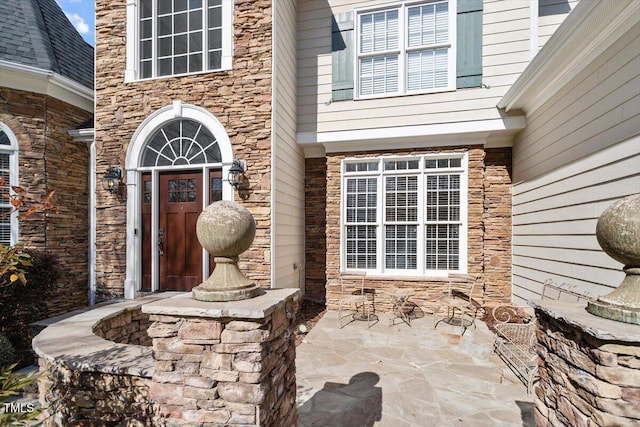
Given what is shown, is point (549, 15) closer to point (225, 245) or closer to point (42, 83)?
point (225, 245)

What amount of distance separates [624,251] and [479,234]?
4.02 meters

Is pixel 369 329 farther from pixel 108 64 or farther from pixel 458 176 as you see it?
pixel 108 64

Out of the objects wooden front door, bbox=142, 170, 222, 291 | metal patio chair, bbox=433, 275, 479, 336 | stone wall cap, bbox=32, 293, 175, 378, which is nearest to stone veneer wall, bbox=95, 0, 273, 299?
wooden front door, bbox=142, 170, 222, 291

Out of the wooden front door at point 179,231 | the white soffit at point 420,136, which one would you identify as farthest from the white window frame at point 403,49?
the wooden front door at point 179,231

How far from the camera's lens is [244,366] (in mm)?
1674

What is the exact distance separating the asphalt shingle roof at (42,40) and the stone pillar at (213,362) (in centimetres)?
662

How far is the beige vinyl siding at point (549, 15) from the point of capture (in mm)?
5066

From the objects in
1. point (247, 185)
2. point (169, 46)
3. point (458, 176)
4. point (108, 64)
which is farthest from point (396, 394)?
point (108, 64)

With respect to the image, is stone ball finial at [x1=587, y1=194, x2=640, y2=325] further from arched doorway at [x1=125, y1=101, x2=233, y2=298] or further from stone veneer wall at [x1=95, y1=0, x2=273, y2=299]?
arched doorway at [x1=125, y1=101, x2=233, y2=298]

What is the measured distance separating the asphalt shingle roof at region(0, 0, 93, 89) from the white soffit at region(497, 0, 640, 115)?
8041 mm

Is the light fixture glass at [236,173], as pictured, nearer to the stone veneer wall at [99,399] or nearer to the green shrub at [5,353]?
the stone veneer wall at [99,399]

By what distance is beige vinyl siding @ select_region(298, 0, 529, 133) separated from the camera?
5070 millimetres

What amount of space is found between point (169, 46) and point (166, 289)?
4.25m

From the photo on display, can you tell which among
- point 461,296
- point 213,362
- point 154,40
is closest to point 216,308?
point 213,362
